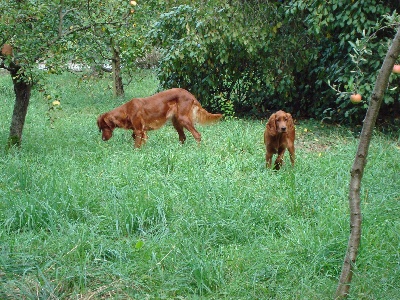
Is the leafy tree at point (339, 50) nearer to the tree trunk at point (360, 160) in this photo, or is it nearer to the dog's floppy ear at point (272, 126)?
the dog's floppy ear at point (272, 126)

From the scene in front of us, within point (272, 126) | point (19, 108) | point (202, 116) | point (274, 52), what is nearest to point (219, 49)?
point (274, 52)

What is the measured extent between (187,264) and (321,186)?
2.48 m

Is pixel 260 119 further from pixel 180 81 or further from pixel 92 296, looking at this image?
pixel 92 296

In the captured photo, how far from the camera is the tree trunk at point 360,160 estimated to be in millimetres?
2994

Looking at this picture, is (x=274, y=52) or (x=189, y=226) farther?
(x=274, y=52)

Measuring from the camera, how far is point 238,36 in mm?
10664

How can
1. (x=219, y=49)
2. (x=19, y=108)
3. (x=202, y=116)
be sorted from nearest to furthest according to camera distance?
(x=19, y=108) < (x=202, y=116) < (x=219, y=49)

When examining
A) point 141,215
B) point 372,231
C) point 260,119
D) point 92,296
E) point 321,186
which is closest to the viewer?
point 92,296

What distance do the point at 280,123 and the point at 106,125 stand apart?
3575mm

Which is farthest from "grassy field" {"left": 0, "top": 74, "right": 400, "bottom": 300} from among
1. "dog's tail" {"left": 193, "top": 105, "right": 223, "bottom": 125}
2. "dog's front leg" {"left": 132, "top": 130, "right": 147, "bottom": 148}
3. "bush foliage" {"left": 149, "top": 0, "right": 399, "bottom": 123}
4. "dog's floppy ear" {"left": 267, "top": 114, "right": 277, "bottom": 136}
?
"bush foliage" {"left": 149, "top": 0, "right": 399, "bottom": 123}

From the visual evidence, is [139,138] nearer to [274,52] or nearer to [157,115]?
[157,115]

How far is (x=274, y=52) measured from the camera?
11461 mm

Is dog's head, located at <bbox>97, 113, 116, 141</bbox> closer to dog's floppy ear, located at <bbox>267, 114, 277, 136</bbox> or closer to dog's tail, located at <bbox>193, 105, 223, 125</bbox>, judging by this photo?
dog's tail, located at <bbox>193, 105, 223, 125</bbox>

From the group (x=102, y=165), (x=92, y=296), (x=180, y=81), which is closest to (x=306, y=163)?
(x=102, y=165)
